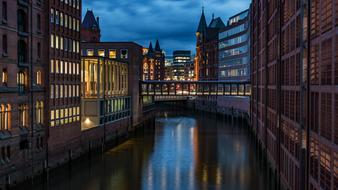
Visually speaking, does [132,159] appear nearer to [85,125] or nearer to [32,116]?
[85,125]

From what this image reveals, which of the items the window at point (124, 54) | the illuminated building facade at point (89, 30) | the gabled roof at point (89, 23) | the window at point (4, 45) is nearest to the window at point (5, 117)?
the window at point (4, 45)

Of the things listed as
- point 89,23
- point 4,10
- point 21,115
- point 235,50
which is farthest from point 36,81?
point 89,23

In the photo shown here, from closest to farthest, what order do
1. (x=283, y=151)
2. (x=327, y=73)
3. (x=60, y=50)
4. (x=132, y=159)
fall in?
(x=327, y=73) → (x=283, y=151) → (x=60, y=50) → (x=132, y=159)

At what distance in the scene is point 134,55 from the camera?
101 metres

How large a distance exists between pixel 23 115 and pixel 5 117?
13.9 feet

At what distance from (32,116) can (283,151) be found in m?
26.4

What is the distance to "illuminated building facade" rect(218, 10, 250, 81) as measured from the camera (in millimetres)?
138450

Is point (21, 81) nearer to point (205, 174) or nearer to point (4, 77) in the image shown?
point (4, 77)

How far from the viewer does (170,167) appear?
56688 millimetres

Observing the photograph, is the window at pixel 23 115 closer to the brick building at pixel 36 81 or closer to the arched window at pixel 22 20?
the brick building at pixel 36 81

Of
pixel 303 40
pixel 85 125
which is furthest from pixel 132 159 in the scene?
pixel 303 40

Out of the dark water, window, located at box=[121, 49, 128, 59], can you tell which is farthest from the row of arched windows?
window, located at box=[121, 49, 128, 59]

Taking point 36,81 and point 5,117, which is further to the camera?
point 36,81

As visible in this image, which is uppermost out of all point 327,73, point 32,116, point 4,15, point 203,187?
point 4,15
